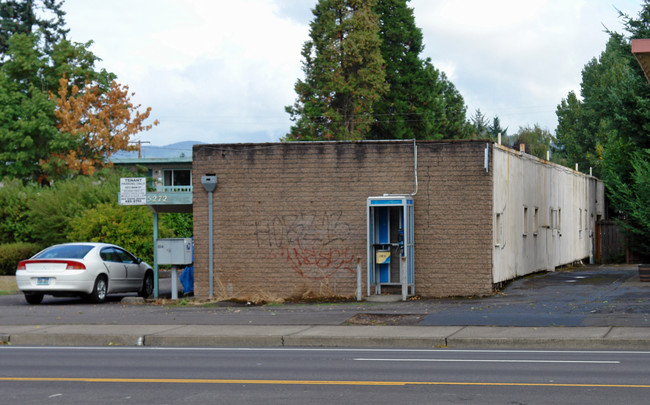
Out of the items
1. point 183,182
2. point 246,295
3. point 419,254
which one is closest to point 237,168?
point 246,295

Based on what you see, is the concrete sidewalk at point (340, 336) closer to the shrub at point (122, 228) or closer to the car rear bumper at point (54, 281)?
the car rear bumper at point (54, 281)

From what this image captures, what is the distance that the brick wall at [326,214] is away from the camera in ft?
67.3

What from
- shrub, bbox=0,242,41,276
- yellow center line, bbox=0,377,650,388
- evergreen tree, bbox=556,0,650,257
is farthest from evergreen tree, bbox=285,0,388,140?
yellow center line, bbox=0,377,650,388

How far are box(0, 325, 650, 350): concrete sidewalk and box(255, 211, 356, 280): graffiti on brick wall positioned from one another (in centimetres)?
483

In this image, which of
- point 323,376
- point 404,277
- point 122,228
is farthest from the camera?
point 122,228

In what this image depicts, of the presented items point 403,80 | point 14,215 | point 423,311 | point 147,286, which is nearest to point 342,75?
point 403,80

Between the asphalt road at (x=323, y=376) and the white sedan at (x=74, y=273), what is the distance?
274 inches

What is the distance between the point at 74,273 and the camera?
824 inches

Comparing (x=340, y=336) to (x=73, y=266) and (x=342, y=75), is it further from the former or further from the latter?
(x=342, y=75)

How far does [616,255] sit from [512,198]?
16079 millimetres

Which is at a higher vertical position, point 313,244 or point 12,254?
point 313,244

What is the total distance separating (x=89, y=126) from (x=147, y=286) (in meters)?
25.9

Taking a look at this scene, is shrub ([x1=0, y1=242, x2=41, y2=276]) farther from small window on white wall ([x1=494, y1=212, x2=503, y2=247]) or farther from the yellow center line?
the yellow center line

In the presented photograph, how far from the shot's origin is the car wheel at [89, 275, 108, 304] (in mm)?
21531
